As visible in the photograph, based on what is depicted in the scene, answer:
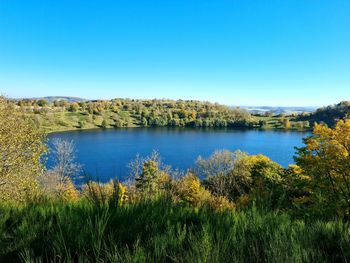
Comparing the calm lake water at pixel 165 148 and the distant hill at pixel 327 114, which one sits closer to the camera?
the calm lake water at pixel 165 148

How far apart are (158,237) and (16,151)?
13671 millimetres

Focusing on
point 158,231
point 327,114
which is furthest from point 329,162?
point 327,114

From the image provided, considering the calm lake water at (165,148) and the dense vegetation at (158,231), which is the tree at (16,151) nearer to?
the dense vegetation at (158,231)

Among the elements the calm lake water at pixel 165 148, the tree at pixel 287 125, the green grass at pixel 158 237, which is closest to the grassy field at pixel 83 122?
the tree at pixel 287 125

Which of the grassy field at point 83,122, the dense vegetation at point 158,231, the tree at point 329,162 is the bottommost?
the grassy field at point 83,122

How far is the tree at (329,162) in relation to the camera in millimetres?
16438

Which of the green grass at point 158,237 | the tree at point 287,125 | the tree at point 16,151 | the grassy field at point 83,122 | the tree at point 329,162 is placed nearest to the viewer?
the green grass at point 158,237

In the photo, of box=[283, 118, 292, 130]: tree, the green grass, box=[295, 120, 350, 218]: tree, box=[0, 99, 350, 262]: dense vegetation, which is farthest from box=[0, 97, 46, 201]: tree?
box=[283, 118, 292, 130]: tree

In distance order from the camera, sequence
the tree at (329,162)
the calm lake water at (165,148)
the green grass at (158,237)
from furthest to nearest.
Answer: the calm lake water at (165,148) → the tree at (329,162) → the green grass at (158,237)

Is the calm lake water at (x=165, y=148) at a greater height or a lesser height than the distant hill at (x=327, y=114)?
lesser

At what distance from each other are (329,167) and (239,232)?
17328mm

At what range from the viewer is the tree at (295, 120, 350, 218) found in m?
16.4

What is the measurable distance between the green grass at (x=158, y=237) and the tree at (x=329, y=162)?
1511 cm

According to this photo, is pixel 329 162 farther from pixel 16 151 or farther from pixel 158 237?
pixel 158 237
